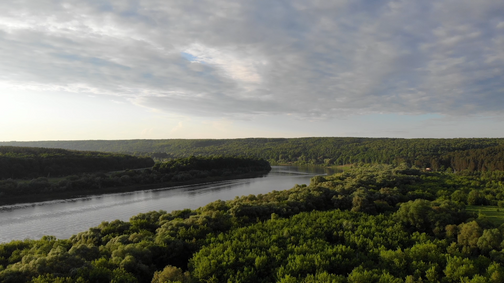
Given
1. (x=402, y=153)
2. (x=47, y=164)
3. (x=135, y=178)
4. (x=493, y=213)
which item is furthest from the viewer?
(x=402, y=153)

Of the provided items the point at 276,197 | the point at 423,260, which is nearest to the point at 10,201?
the point at 276,197

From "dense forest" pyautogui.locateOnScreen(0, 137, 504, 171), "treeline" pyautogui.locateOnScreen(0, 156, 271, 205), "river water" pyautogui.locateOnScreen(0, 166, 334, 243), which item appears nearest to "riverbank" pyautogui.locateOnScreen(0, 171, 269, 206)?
"treeline" pyautogui.locateOnScreen(0, 156, 271, 205)

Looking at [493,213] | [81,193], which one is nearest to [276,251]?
[493,213]

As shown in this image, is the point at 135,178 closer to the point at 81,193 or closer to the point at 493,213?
the point at 81,193

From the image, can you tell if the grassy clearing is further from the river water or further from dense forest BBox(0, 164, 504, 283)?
the river water

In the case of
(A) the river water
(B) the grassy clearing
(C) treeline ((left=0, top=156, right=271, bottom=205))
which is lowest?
(A) the river water

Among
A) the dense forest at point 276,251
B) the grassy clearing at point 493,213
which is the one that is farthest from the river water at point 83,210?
the grassy clearing at point 493,213

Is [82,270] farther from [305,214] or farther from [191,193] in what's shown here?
[191,193]
